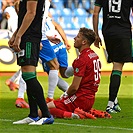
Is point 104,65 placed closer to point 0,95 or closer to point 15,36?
point 0,95

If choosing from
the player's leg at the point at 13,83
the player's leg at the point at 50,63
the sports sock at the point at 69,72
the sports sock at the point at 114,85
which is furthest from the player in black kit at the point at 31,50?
the player's leg at the point at 13,83

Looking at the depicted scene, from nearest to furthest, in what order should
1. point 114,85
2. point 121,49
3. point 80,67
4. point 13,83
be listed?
point 80,67, point 114,85, point 121,49, point 13,83

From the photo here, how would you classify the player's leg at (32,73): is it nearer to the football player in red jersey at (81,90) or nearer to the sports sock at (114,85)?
the football player in red jersey at (81,90)

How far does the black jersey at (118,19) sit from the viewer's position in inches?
376

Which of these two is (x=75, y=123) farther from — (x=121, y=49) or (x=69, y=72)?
(x=69, y=72)

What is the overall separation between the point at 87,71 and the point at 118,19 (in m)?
1.39

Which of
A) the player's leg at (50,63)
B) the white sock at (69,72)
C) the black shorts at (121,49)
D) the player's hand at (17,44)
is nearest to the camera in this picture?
the player's hand at (17,44)

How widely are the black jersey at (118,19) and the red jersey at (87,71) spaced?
103cm

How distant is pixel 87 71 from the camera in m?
8.55

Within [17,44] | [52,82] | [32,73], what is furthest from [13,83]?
[17,44]

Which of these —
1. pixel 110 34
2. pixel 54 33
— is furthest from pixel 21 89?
pixel 110 34

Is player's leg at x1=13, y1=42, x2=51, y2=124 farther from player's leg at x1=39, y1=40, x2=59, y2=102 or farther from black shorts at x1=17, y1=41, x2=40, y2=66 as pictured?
player's leg at x1=39, y1=40, x2=59, y2=102

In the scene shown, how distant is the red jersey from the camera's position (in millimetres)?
8492

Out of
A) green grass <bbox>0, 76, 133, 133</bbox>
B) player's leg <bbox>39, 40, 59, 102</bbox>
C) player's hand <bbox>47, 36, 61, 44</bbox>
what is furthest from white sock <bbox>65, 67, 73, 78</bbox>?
green grass <bbox>0, 76, 133, 133</bbox>
